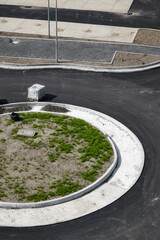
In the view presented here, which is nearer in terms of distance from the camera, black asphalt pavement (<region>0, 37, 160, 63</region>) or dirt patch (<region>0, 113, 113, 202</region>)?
dirt patch (<region>0, 113, 113, 202</region>)

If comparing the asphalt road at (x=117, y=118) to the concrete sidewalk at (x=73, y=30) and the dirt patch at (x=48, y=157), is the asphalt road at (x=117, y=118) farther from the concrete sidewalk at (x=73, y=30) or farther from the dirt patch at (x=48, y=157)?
the concrete sidewalk at (x=73, y=30)

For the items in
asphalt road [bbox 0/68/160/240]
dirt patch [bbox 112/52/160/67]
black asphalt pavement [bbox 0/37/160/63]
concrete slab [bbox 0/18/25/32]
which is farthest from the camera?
concrete slab [bbox 0/18/25/32]

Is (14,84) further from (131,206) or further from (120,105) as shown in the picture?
(131,206)

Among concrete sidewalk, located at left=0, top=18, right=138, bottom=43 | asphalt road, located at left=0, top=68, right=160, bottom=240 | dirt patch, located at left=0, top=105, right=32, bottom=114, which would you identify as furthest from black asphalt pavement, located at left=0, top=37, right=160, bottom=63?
dirt patch, located at left=0, top=105, right=32, bottom=114

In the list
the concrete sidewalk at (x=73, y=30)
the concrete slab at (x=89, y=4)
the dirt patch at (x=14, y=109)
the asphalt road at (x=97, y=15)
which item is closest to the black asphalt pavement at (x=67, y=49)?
the concrete sidewalk at (x=73, y=30)

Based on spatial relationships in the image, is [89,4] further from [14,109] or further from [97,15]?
[14,109]

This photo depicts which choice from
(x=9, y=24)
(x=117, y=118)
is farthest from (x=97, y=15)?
(x=117, y=118)

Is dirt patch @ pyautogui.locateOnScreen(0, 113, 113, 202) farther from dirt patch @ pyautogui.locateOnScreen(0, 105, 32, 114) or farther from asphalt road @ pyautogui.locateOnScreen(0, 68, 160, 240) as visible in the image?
asphalt road @ pyautogui.locateOnScreen(0, 68, 160, 240)
